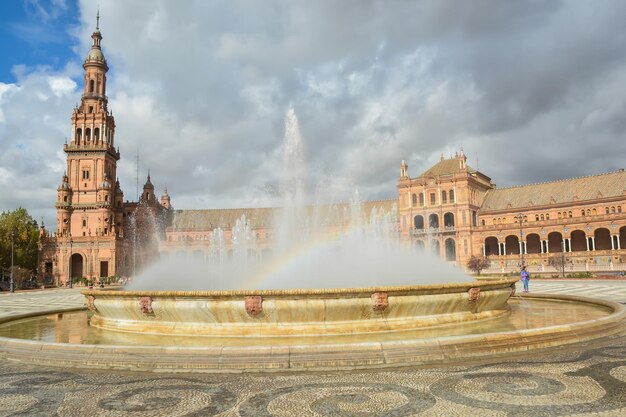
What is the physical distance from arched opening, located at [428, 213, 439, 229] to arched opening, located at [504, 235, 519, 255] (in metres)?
11.5

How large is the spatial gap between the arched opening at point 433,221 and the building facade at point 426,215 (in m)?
0.17

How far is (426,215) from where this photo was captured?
80062 mm

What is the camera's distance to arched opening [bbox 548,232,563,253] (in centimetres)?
7219

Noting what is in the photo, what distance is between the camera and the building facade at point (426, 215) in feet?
226

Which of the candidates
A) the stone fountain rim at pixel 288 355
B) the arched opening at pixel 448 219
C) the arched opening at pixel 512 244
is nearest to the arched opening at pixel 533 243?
the arched opening at pixel 512 244

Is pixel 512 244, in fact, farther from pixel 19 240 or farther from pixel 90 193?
pixel 19 240

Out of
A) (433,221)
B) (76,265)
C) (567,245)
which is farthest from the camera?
(433,221)

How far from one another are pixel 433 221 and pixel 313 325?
242ft

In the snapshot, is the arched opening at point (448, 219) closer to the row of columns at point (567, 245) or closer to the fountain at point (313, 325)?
the row of columns at point (567, 245)

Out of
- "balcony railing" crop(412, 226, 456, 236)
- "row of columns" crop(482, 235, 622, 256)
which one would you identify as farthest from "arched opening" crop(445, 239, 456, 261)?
"row of columns" crop(482, 235, 622, 256)

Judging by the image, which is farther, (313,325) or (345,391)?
(313,325)

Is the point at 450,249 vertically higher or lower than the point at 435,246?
lower

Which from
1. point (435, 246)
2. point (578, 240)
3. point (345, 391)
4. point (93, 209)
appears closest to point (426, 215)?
point (435, 246)

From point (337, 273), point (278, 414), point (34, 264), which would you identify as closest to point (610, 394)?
point (278, 414)
